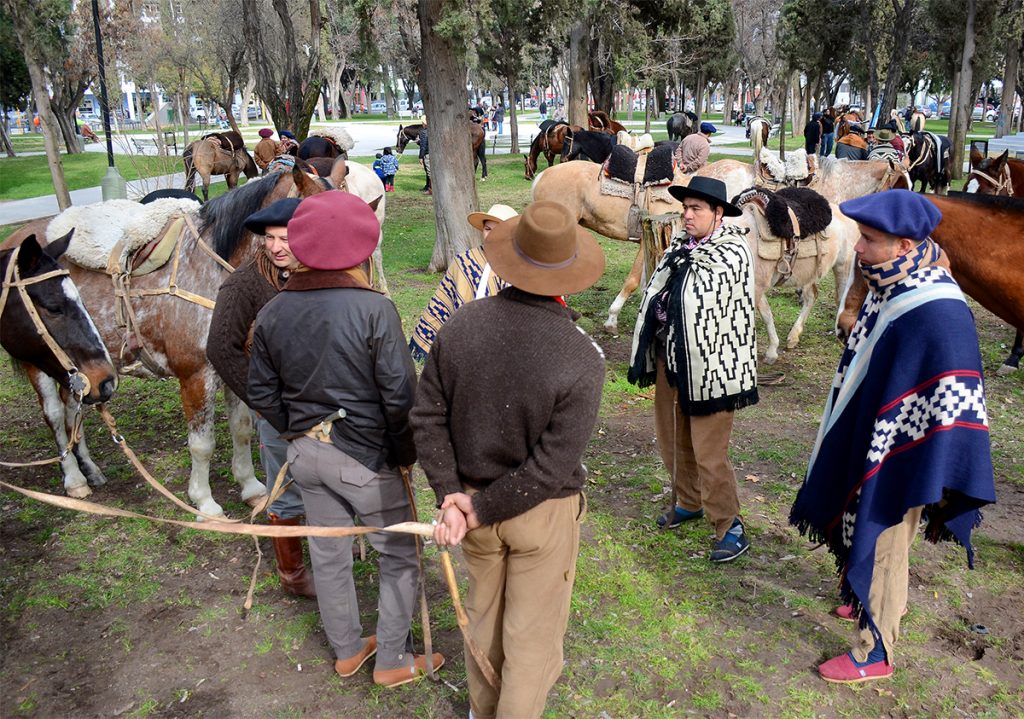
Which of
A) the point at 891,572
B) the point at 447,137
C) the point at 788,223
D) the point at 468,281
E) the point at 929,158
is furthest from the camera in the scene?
the point at 929,158

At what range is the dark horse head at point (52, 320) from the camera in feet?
14.5

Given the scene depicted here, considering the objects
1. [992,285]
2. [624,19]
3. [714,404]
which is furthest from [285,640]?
[624,19]

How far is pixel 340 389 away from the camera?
9.70ft

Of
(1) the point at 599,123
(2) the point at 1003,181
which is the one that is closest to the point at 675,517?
(2) the point at 1003,181

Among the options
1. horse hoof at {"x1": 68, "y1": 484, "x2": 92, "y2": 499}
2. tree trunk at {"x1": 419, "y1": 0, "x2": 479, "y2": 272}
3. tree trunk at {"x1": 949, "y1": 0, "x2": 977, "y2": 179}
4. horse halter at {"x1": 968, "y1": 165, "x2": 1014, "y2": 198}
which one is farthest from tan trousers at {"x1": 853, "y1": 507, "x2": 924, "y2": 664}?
tree trunk at {"x1": 949, "y1": 0, "x2": 977, "y2": 179}

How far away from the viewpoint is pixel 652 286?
425 centimetres

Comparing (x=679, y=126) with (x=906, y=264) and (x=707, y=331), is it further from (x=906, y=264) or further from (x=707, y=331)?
(x=906, y=264)

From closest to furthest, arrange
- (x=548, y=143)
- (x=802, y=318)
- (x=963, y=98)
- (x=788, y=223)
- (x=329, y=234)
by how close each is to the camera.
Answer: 1. (x=329, y=234)
2. (x=788, y=223)
3. (x=802, y=318)
4. (x=963, y=98)
5. (x=548, y=143)

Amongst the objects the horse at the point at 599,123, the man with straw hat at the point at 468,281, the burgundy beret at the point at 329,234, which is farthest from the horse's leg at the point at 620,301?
the horse at the point at 599,123

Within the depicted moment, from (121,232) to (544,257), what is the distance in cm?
351

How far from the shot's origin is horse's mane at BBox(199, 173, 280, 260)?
15.2 feet

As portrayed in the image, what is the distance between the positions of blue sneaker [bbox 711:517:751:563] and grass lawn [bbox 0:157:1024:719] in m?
0.06

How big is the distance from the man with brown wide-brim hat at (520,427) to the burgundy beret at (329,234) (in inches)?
21.9

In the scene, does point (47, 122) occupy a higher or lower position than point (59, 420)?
higher
